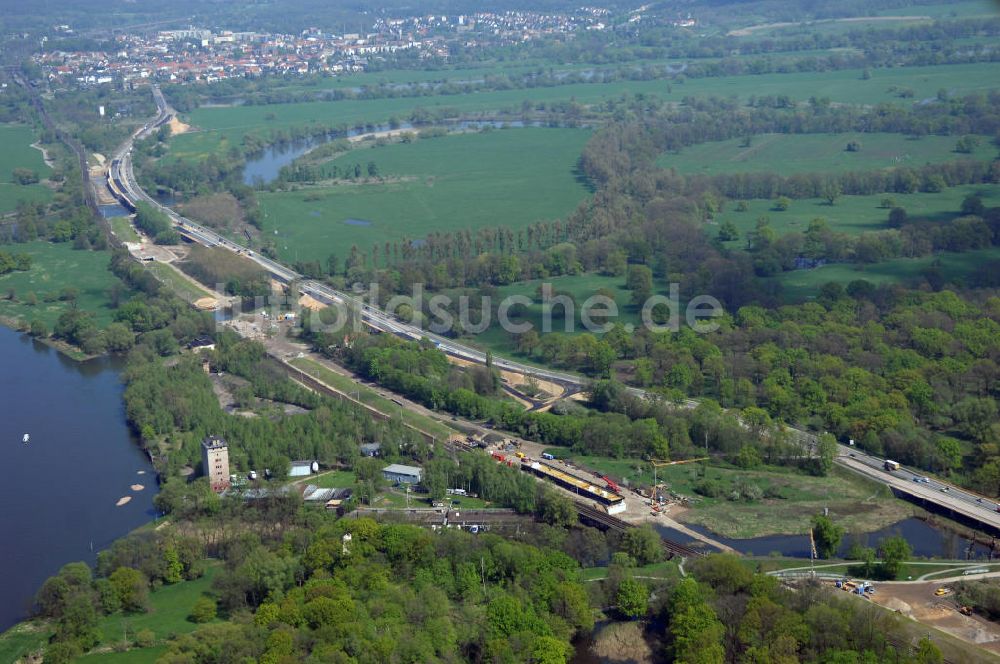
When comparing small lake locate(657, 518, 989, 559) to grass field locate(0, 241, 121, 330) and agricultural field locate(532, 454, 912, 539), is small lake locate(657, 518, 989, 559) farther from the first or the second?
grass field locate(0, 241, 121, 330)

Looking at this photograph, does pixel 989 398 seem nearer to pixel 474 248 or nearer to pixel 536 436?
pixel 536 436

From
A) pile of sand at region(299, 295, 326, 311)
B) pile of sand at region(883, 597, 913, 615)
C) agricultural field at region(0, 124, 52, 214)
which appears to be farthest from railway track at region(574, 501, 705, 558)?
agricultural field at region(0, 124, 52, 214)

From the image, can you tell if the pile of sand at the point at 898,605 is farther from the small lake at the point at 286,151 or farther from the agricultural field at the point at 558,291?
the small lake at the point at 286,151

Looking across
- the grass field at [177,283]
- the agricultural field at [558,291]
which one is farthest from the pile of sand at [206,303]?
the agricultural field at [558,291]

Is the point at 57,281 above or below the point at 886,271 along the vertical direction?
below

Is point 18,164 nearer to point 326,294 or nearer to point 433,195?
point 433,195

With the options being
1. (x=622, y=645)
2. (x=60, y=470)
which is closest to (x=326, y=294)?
(x=60, y=470)

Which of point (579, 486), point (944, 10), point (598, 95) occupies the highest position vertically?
point (944, 10)
